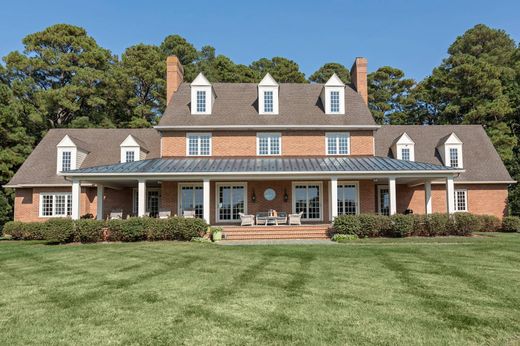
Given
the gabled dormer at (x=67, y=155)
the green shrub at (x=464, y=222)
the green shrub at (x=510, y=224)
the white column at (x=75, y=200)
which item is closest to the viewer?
the green shrub at (x=464, y=222)

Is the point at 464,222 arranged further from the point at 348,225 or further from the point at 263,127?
the point at 263,127

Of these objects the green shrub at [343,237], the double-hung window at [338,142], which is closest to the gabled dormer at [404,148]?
the double-hung window at [338,142]

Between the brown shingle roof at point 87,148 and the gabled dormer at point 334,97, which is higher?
the gabled dormer at point 334,97

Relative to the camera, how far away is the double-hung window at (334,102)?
24.7 metres

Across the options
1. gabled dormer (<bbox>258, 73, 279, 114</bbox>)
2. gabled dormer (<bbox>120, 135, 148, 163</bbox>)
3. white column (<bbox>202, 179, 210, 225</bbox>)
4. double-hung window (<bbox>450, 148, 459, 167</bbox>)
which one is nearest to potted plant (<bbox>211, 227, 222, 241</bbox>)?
white column (<bbox>202, 179, 210, 225</bbox>)

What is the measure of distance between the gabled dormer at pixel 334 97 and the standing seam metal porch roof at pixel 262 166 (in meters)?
3.48

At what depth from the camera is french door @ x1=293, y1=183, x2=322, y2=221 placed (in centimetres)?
2314

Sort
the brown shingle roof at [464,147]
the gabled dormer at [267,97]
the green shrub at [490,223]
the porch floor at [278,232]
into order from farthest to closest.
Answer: the brown shingle roof at [464,147] < the gabled dormer at [267,97] < the green shrub at [490,223] < the porch floor at [278,232]

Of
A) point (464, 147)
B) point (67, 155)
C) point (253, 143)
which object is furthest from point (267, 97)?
point (464, 147)

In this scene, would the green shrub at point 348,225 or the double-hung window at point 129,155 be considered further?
the double-hung window at point 129,155

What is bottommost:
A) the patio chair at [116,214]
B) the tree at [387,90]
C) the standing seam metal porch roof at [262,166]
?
the patio chair at [116,214]

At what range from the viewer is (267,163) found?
2191 cm

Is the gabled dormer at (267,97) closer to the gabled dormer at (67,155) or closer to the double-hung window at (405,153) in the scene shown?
the double-hung window at (405,153)

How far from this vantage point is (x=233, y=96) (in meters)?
26.0
